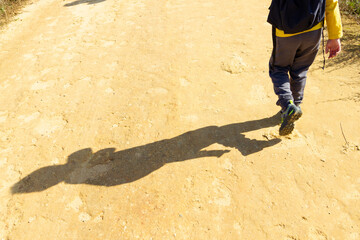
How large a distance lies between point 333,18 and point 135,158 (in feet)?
6.10

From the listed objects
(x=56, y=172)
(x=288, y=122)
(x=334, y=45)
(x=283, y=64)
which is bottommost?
(x=56, y=172)

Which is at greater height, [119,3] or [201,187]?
[119,3]

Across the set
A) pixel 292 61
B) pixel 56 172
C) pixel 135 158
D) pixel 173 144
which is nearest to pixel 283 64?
pixel 292 61

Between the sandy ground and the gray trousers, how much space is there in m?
0.43

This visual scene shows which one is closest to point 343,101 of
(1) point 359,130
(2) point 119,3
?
(1) point 359,130

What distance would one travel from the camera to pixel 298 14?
1779 mm

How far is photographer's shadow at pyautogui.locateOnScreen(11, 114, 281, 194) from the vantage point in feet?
7.20

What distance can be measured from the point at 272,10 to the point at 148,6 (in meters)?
4.15

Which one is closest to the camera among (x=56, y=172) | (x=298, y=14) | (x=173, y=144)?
(x=298, y=14)

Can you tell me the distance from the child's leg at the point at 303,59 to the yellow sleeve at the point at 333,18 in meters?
0.08

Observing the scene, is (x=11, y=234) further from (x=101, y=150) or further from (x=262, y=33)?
(x=262, y=33)

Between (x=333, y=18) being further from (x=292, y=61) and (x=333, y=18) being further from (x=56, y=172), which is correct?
(x=56, y=172)

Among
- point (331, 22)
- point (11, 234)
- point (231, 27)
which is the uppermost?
point (331, 22)

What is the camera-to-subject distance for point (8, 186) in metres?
2.21
